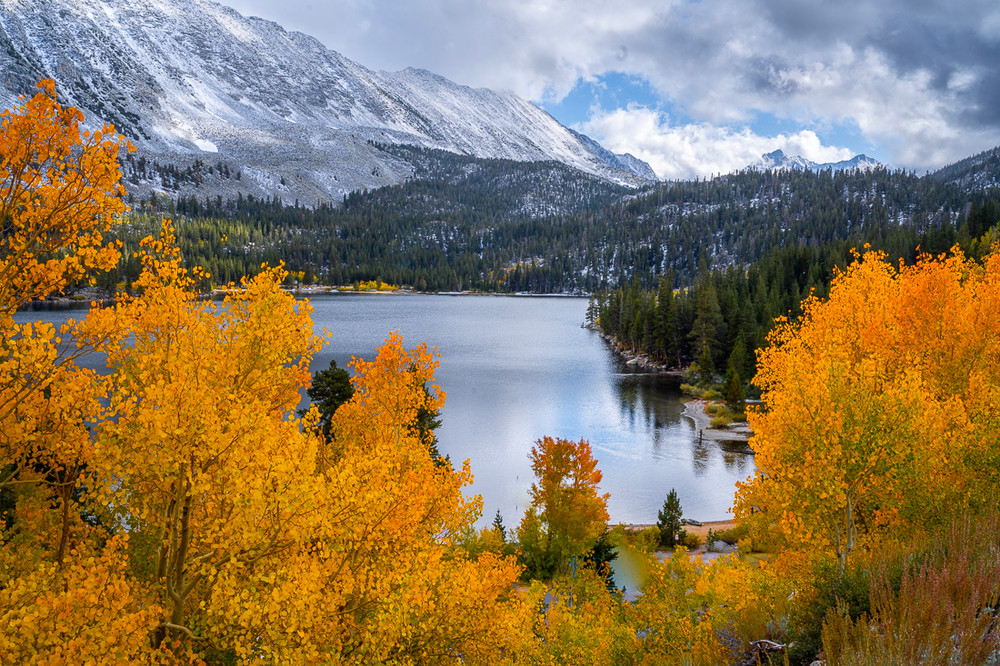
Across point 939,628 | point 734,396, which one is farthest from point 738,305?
point 939,628

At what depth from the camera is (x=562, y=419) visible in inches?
2603

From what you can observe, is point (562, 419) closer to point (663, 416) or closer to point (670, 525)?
point (663, 416)

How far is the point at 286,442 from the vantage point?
12.1 meters

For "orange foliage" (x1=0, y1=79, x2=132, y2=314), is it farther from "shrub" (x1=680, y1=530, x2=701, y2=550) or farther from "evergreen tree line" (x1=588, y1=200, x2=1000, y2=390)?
"evergreen tree line" (x1=588, y1=200, x2=1000, y2=390)

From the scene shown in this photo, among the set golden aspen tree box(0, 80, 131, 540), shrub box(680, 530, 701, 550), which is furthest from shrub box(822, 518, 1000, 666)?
shrub box(680, 530, 701, 550)

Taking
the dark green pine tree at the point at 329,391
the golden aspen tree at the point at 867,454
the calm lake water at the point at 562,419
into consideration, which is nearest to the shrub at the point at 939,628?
the golden aspen tree at the point at 867,454

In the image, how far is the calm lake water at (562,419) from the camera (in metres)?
46.7

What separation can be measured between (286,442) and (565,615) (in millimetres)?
10694

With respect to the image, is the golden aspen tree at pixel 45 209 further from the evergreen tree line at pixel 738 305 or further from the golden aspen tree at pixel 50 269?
the evergreen tree line at pixel 738 305

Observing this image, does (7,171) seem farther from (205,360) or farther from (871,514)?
(871,514)

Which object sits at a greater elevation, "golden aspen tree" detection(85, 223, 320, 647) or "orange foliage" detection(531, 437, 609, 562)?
"golden aspen tree" detection(85, 223, 320, 647)

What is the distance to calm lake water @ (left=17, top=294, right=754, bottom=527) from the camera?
4668cm

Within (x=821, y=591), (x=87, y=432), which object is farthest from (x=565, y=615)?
(x=87, y=432)

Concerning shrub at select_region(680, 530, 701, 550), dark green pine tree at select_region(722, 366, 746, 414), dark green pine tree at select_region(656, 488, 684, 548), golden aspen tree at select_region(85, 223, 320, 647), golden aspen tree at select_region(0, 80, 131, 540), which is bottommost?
shrub at select_region(680, 530, 701, 550)
